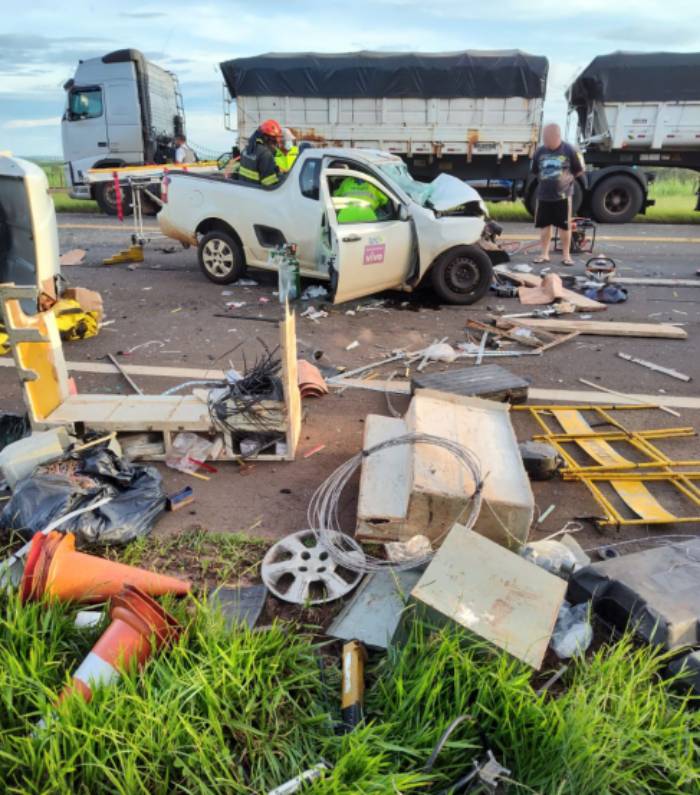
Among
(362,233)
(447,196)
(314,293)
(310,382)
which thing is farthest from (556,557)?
(447,196)

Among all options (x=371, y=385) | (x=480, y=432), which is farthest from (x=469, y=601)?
(x=371, y=385)

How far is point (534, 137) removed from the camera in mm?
15594

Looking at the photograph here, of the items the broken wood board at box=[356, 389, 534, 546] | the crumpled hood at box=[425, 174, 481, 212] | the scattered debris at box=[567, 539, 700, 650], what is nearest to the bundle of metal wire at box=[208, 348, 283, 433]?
the broken wood board at box=[356, 389, 534, 546]

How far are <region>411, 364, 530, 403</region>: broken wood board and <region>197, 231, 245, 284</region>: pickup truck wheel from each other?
170 inches

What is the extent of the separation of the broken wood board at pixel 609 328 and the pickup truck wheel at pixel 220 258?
12.2 feet

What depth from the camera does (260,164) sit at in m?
7.89

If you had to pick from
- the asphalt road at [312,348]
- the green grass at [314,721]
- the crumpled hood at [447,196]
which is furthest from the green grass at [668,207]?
the green grass at [314,721]

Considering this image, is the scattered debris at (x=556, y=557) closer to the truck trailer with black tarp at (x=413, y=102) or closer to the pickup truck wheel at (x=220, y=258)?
the pickup truck wheel at (x=220, y=258)

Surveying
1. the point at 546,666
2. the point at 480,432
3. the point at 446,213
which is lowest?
the point at 546,666

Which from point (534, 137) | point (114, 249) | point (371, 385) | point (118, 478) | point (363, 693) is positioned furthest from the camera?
point (534, 137)

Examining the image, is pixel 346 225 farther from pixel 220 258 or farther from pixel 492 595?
pixel 492 595

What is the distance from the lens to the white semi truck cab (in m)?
16.0

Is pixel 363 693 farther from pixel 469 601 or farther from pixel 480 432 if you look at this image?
pixel 480 432

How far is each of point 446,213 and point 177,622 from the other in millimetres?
6517
